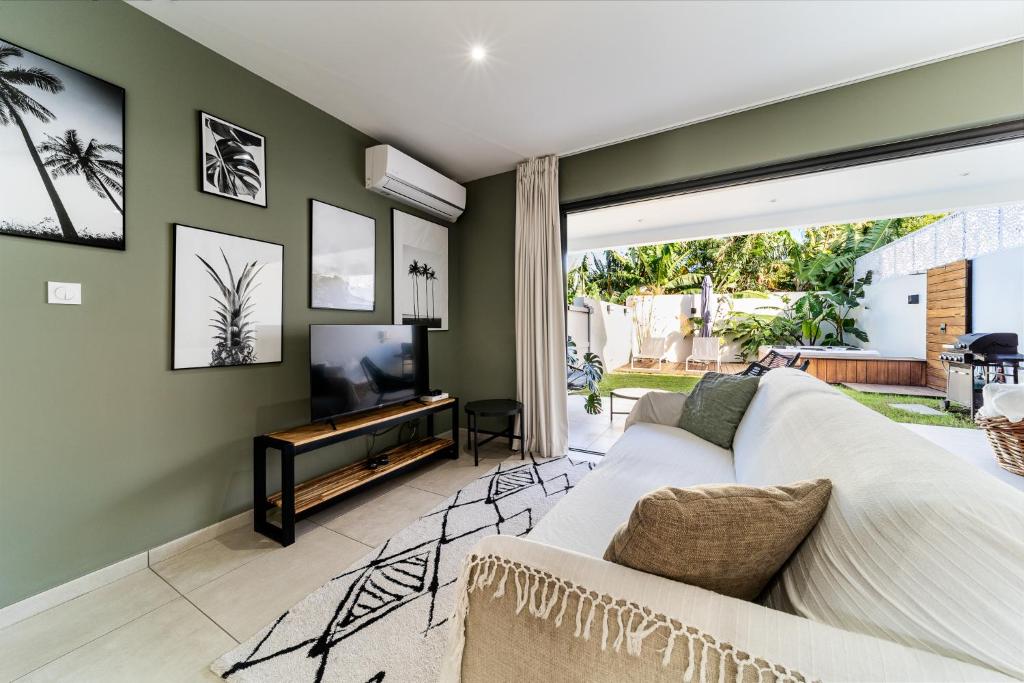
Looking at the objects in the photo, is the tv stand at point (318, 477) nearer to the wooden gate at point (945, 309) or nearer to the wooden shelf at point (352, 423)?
the wooden shelf at point (352, 423)

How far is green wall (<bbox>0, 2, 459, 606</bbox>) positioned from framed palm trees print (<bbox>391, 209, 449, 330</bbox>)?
81 centimetres

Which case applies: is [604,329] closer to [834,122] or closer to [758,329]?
[758,329]

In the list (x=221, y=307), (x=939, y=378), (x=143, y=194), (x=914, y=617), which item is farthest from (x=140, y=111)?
(x=939, y=378)

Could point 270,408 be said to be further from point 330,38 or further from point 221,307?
point 330,38

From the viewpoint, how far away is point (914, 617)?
523 millimetres

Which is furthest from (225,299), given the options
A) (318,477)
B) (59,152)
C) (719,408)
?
(719,408)

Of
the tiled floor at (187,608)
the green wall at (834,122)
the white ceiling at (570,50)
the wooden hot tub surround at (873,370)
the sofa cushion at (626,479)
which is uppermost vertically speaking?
the white ceiling at (570,50)

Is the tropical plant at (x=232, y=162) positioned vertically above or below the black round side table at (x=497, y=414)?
above

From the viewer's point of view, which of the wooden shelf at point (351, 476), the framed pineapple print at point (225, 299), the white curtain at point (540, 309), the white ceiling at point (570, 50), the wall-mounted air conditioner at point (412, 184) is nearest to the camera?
the white ceiling at point (570, 50)

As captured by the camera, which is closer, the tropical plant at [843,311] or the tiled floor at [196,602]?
the tiled floor at [196,602]

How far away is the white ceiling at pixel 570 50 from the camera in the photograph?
1702mm

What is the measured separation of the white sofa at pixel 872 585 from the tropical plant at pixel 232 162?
2309 mm

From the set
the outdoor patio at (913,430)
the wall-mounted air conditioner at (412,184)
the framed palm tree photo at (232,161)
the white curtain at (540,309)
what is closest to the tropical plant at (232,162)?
the framed palm tree photo at (232,161)

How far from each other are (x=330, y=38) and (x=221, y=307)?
151 centimetres
